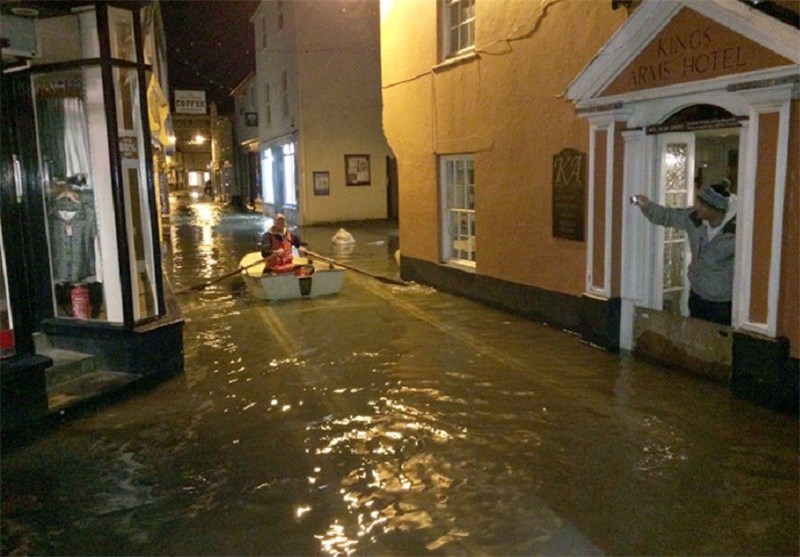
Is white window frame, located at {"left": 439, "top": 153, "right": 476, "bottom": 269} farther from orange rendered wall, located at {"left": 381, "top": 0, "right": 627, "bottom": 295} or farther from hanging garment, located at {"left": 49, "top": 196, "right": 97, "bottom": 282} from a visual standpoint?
hanging garment, located at {"left": 49, "top": 196, "right": 97, "bottom": 282}

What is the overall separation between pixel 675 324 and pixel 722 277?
672mm

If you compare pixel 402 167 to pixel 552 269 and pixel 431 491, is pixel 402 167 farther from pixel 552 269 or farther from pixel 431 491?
pixel 431 491

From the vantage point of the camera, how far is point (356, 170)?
2552cm

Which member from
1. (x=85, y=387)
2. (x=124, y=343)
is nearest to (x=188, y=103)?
(x=124, y=343)

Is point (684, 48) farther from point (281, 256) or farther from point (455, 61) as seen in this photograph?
point (281, 256)

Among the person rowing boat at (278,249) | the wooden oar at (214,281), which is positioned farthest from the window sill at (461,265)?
the wooden oar at (214,281)

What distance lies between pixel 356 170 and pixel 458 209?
575 inches

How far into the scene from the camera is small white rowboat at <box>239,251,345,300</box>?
1102 cm

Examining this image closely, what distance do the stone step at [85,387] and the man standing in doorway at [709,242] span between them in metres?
5.18

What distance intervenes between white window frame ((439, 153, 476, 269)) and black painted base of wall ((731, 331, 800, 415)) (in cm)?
533

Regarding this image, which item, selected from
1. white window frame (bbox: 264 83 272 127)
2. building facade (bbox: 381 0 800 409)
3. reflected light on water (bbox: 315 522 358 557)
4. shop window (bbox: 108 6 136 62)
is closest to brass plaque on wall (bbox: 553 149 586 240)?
building facade (bbox: 381 0 800 409)

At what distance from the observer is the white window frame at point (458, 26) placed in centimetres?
1060

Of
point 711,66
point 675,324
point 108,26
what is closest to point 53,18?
point 108,26

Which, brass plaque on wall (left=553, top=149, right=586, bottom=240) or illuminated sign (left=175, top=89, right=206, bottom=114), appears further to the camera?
illuminated sign (left=175, top=89, right=206, bottom=114)
